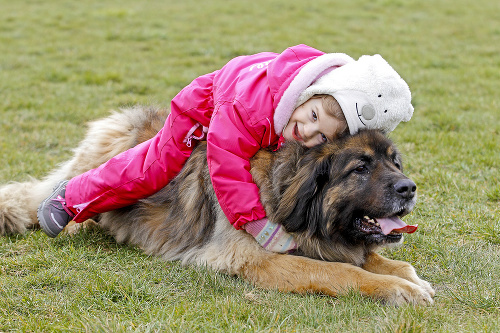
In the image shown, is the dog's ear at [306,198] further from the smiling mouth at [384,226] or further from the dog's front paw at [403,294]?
the dog's front paw at [403,294]

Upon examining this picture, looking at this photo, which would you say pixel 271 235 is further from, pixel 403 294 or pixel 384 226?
pixel 403 294

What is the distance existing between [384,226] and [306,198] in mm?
528

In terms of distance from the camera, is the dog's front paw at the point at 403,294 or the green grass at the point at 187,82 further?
the dog's front paw at the point at 403,294

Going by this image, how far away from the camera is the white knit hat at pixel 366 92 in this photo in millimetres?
3500

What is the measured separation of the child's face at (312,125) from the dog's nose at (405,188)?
0.55 meters

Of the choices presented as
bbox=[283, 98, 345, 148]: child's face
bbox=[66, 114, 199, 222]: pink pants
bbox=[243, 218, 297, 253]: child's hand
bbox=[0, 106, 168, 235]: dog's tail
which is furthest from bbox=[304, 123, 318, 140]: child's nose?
bbox=[0, 106, 168, 235]: dog's tail

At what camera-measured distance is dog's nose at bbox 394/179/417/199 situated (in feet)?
A: 11.0

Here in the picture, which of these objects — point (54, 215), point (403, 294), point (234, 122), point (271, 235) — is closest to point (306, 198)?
point (271, 235)

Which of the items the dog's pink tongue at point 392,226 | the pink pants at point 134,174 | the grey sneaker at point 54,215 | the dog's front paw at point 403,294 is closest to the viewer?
the dog's front paw at point 403,294

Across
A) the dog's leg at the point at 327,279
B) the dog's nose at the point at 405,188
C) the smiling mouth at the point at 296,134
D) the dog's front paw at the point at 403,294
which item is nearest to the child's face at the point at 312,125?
the smiling mouth at the point at 296,134

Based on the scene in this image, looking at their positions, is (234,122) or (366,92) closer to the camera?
(366,92)

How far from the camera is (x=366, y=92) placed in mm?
3500

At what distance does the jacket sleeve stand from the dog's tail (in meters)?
1.19

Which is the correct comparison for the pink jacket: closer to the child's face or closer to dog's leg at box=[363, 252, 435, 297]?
the child's face
